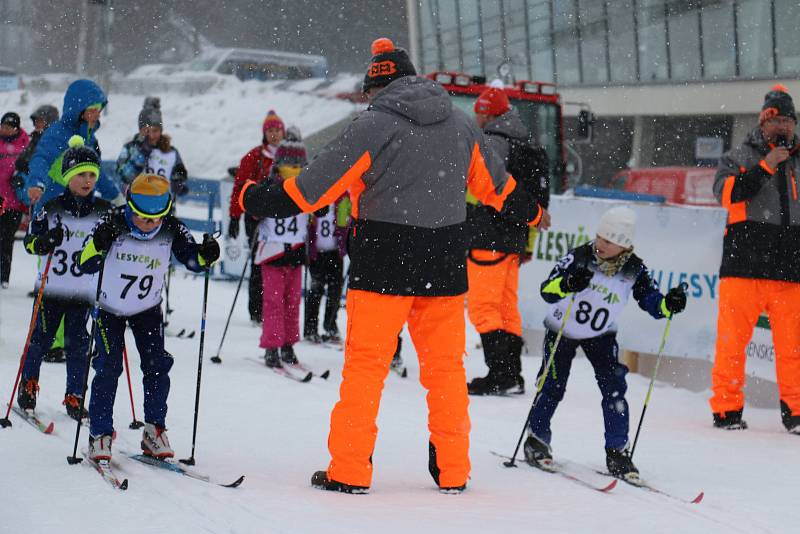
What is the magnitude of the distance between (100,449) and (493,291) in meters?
3.56

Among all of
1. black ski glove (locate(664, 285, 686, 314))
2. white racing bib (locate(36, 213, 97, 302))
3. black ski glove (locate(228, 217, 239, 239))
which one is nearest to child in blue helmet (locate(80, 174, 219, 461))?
white racing bib (locate(36, 213, 97, 302))

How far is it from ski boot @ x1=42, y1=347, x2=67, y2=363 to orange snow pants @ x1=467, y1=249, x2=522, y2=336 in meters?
2.96

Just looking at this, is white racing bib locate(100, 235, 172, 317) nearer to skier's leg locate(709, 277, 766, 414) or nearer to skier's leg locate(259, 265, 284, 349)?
skier's leg locate(259, 265, 284, 349)

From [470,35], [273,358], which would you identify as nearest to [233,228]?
[273,358]

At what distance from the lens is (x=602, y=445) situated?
692cm

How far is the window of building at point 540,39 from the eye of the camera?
138ft

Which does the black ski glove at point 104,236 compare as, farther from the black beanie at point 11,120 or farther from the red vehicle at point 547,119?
the red vehicle at point 547,119

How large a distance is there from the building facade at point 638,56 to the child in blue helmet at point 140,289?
97.0ft

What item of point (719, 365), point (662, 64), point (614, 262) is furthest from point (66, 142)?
point (662, 64)

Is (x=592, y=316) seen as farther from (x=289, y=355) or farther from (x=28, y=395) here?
(x=289, y=355)

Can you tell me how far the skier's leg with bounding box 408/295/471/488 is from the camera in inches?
205

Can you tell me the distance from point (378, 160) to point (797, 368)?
3777 millimetres

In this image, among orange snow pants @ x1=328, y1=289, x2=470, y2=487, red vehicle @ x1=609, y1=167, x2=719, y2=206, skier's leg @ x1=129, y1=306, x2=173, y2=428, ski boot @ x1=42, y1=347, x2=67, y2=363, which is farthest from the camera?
red vehicle @ x1=609, y1=167, x2=719, y2=206

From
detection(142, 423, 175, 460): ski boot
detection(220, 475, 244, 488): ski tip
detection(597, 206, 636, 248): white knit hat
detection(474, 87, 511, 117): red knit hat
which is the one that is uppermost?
detection(474, 87, 511, 117): red knit hat
